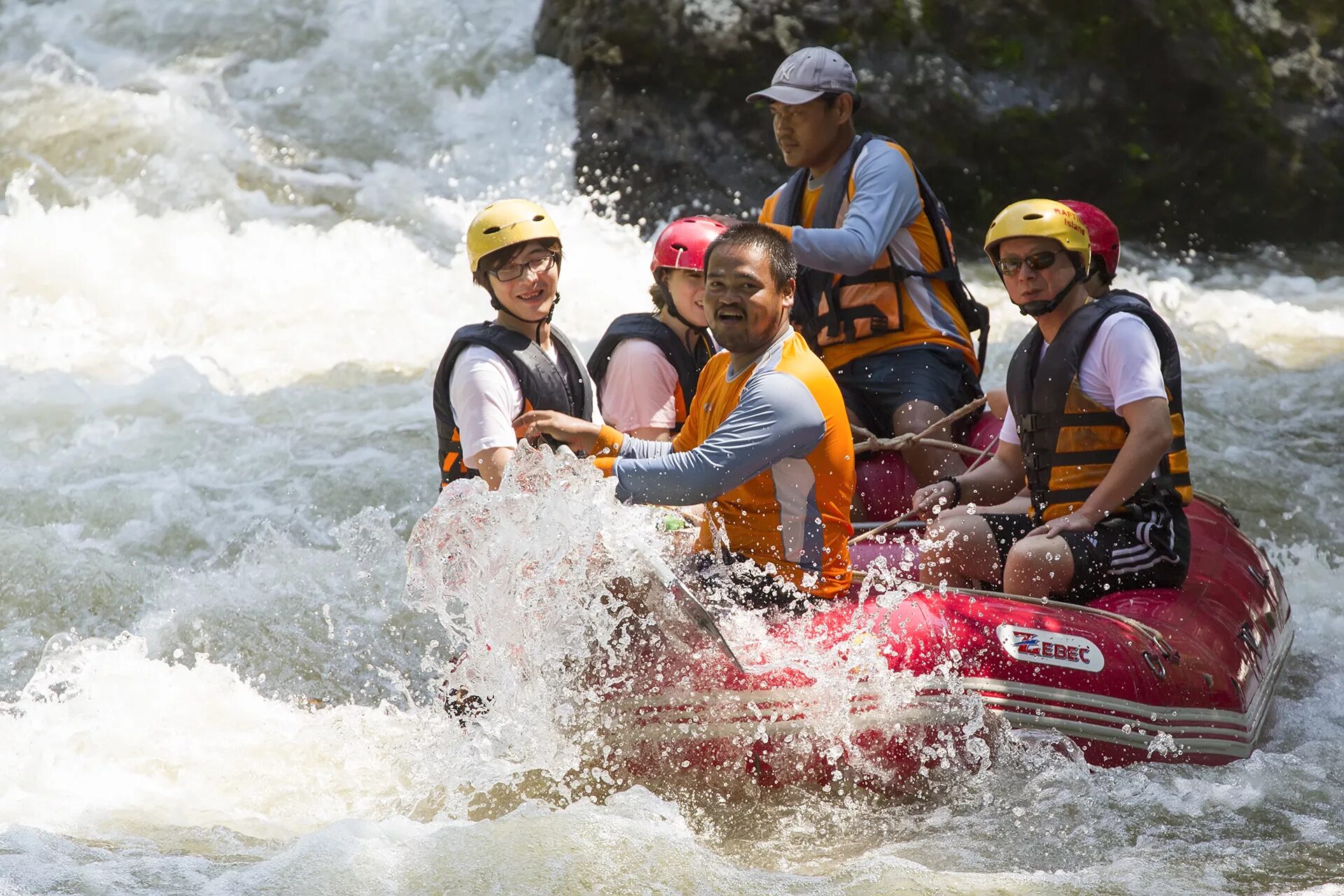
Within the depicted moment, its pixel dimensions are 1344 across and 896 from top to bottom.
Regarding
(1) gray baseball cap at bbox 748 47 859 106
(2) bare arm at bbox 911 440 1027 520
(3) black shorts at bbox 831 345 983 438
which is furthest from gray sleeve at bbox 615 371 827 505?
(1) gray baseball cap at bbox 748 47 859 106

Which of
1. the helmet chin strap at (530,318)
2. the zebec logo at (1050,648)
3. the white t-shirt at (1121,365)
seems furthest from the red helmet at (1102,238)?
the helmet chin strap at (530,318)

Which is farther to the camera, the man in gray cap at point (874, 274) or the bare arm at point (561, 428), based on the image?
the man in gray cap at point (874, 274)

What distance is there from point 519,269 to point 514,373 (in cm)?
32

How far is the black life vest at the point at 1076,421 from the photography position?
14.9 feet

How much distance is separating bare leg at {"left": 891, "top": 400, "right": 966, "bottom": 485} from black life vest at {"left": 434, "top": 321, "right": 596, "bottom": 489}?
130 centimetres

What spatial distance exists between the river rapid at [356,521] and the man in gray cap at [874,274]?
159 centimetres

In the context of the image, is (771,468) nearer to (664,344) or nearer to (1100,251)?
(664,344)

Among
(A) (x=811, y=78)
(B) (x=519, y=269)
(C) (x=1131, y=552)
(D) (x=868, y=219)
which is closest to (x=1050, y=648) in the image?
(C) (x=1131, y=552)

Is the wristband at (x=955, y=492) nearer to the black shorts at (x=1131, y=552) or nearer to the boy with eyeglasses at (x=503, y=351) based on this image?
the black shorts at (x=1131, y=552)

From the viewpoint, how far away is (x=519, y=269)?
14.6 ft

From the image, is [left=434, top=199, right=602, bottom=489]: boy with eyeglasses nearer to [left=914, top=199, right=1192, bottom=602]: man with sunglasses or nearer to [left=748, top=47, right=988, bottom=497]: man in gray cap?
[left=748, top=47, right=988, bottom=497]: man in gray cap

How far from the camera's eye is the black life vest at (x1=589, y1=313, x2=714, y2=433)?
15.9 feet

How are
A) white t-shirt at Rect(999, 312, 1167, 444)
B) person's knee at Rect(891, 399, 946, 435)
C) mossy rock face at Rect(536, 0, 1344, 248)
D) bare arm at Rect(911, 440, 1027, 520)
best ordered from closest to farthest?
1. white t-shirt at Rect(999, 312, 1167, 444)
2. bare arm at Rect(911, 440, 1027, 520)
3. person's knee at Rect(891, 399, 946, 435)
4. mossy rock face at Rect(536, 0, 1344, 248)

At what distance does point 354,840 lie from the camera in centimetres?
385
